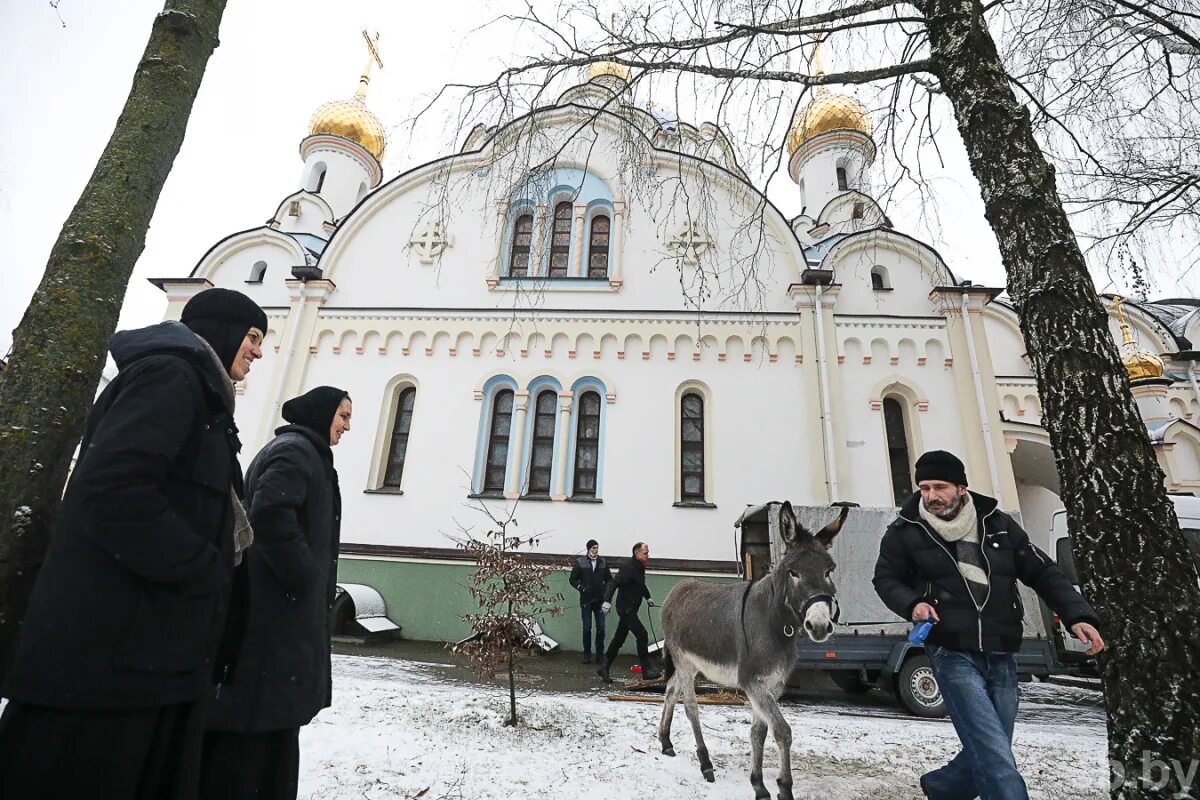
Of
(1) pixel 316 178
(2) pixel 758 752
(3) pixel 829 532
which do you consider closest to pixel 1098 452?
(3) pixel 829 532

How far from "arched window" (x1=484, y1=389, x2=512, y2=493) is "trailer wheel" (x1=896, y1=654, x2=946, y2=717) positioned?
7574 mm

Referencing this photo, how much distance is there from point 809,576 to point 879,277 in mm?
11746

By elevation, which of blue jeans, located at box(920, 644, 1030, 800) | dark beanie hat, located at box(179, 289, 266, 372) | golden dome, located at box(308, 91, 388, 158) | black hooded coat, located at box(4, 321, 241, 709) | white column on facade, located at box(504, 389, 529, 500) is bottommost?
blue jeans, located at box(920, 644, 1030, 800)

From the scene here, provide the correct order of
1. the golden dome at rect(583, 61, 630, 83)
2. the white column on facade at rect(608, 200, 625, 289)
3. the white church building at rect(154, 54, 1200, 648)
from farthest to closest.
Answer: the white column on facade at rect(608, 200, 625, 289), the white church building at rect(154, 54, 1200, 648), the golden dome at rect(583, 61, 630, 83)

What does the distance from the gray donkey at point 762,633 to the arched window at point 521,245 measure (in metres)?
10.4

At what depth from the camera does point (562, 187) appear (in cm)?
1424

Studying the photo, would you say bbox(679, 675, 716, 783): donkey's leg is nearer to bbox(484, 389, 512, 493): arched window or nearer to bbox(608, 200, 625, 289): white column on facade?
bbox(484, 389, 512, 493): arched window

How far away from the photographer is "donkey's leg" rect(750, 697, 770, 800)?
3.58m

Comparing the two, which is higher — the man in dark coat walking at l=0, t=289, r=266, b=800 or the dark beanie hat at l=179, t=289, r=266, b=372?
the dark beanie hat at l=179, t=289, r=266, b=372

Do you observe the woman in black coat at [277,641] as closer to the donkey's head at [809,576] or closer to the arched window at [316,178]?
the donkey's head at [809,576]

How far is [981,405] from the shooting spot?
11594mm

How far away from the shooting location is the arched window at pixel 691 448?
11808 mm

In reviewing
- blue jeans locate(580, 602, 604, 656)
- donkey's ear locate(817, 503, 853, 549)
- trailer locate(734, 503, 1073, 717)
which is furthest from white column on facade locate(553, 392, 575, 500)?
donkey's ear locate(817, 503, 853, 549)

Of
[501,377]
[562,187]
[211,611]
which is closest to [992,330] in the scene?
[562,187]
